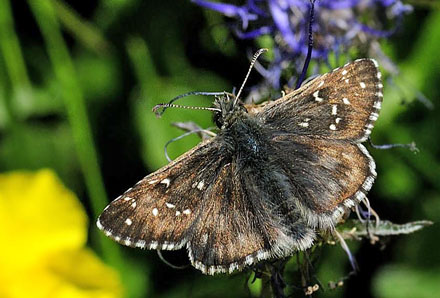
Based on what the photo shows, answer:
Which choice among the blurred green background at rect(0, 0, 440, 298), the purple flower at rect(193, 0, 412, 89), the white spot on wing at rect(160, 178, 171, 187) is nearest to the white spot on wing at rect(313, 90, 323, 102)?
the white spot on wing at rect(160, 178, 171, 187)

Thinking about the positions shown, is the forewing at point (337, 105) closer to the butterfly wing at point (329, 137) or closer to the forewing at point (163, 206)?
the butterfly wing at point (329, 137)

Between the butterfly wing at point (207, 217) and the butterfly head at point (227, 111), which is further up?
the butterfly head at point (227, 111)

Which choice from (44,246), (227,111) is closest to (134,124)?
(44,246)

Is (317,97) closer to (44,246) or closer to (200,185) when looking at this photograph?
(200,185)

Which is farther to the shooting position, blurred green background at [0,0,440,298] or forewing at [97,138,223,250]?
blurred green background at [0,0,440,298]

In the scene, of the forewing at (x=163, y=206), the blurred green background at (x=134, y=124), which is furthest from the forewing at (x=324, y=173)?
the blurred green background at (x=134, y=124)

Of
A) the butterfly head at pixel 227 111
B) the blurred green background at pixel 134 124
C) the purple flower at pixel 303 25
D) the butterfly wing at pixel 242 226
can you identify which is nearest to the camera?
the butterfly wing at pixel 242 226

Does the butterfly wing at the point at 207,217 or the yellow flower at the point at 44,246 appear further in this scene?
the yellow flower at the point at 44,246

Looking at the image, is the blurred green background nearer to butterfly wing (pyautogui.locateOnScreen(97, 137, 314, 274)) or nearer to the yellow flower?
the yellow flower
